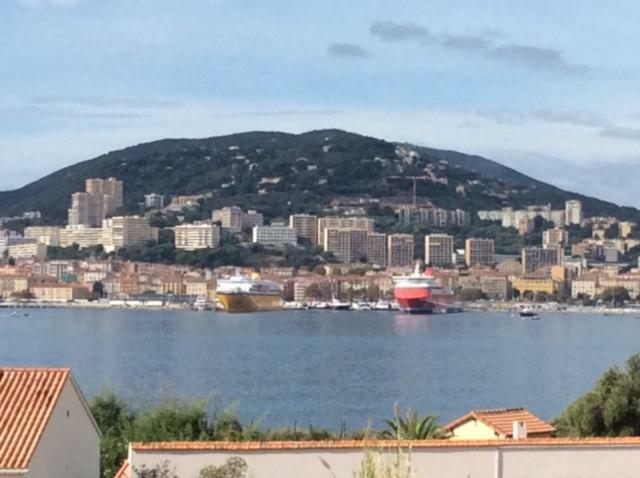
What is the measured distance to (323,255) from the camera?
119000 millimetres

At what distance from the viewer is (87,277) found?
106 m

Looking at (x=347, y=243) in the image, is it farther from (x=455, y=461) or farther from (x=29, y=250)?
(x=455, y=461)

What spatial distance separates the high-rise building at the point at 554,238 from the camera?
128m

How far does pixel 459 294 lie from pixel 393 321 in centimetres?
2731

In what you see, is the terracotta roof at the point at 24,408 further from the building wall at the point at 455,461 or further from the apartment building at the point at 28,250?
the apartment building at the point at 28,250

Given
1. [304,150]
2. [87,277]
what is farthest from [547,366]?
[304,150]

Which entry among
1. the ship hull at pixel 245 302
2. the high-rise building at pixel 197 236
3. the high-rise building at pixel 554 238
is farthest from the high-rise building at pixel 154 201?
the ship hull at pixel 245 302

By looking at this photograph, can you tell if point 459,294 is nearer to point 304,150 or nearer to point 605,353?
point 304,150

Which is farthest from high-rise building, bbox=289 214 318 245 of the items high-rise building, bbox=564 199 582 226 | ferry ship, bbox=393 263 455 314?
ferry ship, bbox=393 263 455 314

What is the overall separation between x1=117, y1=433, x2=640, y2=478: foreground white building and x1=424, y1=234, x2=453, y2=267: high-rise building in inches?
4386

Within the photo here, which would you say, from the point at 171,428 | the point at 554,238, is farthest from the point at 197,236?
the point at 171,428

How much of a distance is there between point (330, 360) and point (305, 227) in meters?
81.9

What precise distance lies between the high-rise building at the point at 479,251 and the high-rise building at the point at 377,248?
21.9 feet

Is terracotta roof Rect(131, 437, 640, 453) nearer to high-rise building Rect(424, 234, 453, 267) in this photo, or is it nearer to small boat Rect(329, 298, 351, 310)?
small boat Rect(329, 298, 351, 310)
